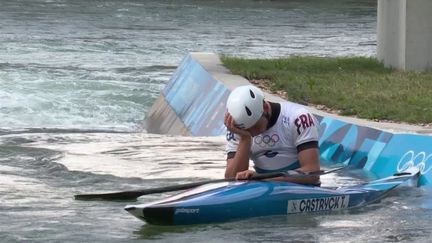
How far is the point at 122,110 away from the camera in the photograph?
22.4 m

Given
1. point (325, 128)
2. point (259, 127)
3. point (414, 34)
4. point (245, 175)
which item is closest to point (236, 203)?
point (245, 175)

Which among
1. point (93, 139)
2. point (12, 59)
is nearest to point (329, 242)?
point (93, 139)

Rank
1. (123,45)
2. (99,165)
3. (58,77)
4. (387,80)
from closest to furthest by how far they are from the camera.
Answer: (99,165)
(387,80)
(58,77)
(123,45)

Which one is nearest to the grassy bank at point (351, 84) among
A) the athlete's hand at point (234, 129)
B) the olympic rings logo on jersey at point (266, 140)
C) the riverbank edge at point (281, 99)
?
the riverbank edge at point (281, 99)

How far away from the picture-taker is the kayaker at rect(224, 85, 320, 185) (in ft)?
31.3

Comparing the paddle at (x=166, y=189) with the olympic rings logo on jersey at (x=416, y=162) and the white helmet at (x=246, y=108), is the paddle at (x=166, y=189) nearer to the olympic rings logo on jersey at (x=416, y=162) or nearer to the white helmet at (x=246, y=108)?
the white helmet at (x=246, y=108)

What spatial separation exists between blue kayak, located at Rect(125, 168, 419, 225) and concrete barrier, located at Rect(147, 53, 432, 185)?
2.16 meters

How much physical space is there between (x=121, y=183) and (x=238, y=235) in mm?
3332

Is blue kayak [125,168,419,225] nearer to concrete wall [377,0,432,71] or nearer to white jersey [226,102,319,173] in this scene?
white jersey [226,102,319,173]

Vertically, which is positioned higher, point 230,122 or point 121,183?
point 230,122

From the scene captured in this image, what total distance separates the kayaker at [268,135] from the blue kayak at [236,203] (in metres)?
0.11

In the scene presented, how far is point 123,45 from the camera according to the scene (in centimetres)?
3525

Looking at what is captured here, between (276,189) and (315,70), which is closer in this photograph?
(276,189)

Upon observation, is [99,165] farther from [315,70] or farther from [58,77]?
[58,77]
